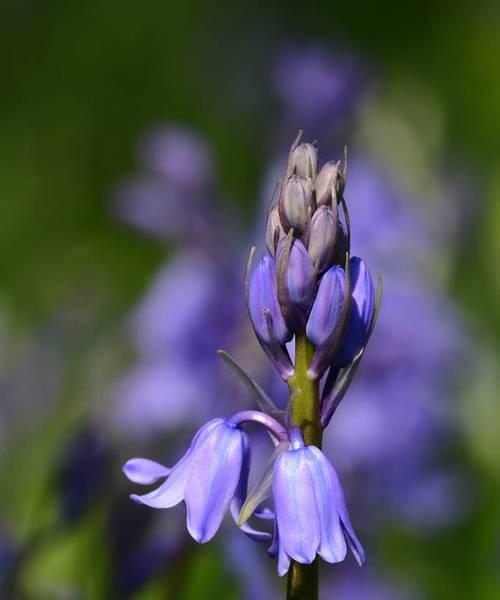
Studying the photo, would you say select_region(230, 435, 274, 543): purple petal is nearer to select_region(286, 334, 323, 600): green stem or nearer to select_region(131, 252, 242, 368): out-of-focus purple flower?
select_region(286, 334, 323, 600): green stem

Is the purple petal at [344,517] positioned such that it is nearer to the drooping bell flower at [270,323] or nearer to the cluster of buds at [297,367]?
the cluster of buds at [297,367]

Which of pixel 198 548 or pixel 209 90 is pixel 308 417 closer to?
pixel 198 548

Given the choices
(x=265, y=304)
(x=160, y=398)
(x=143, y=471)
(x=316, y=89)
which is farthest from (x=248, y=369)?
(x=265, y=304)

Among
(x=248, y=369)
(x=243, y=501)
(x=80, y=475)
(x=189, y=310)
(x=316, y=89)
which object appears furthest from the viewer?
(x=316, y=89)

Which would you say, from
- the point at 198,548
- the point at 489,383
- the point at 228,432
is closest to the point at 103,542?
the point at 198,548

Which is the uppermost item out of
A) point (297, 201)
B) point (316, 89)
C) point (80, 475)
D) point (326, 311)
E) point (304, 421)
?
point (316, 89)

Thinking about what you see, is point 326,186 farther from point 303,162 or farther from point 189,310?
point 189,310

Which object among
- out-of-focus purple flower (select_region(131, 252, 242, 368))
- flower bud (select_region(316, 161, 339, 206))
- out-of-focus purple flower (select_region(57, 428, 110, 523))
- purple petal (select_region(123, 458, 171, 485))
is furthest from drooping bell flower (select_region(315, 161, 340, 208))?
out-of-focus purple flower (select_region(131, 252, 242, 368))
